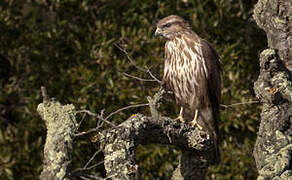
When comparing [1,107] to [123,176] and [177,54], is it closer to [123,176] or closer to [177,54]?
[177,54]

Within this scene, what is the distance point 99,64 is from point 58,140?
10.4ft

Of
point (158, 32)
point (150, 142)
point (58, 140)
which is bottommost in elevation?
point (150, 142)

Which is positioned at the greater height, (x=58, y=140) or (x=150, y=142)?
(x=58, y=140)

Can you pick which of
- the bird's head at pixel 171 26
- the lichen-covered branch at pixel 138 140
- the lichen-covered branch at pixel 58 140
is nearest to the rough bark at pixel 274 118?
the lichen-covered branch at pixel 138 140

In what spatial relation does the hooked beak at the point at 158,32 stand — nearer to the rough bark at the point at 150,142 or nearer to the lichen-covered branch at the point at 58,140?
the rough bark at the point at 150,142

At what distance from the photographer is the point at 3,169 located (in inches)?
270

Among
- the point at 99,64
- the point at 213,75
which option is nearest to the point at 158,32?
the point at 213,75

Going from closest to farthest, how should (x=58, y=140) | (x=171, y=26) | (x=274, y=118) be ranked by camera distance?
(x=58, y=140) < (x=274, y=118) < (x=171, y=26)

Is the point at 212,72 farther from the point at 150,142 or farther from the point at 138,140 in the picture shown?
the point at 138,140

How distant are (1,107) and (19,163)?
0.68 metres

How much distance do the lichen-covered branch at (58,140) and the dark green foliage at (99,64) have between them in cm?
268

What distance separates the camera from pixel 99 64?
6836 mm

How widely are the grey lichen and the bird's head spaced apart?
1.95m

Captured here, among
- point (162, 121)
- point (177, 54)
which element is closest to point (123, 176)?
point (162, 121)
